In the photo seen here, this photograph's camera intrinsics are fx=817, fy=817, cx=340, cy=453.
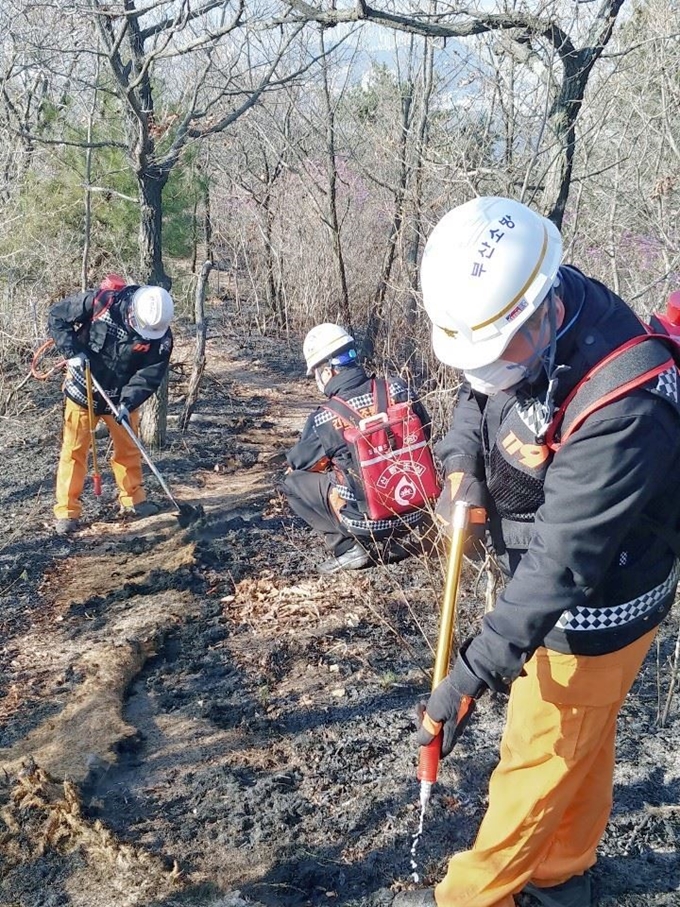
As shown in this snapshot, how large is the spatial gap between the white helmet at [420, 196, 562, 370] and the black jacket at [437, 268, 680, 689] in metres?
0.14

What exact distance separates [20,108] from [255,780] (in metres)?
12.2

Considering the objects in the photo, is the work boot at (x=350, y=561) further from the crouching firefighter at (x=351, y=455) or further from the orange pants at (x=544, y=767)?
the orange pants at (x=544, y=767)

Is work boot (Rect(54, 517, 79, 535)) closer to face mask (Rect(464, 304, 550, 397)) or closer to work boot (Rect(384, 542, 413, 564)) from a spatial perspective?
work boot (Rect(384, 542, 413, 564))

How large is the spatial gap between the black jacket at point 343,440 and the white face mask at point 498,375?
9.31ft

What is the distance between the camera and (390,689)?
13.8 ft

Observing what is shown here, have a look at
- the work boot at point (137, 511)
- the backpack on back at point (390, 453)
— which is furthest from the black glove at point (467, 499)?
the work boot at point (137, 511)

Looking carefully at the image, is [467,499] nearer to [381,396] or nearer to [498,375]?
[498,375]

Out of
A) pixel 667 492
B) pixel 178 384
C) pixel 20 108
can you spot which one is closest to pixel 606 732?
pixel 667 492

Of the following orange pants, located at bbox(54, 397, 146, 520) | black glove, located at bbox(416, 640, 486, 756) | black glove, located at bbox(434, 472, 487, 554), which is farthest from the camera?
orange pants, located at bbox(54, 397, 146, 520)

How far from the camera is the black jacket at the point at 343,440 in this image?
5.23 metres

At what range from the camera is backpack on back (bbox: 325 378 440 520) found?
16.6 feet

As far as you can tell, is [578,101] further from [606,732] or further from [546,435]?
[606,732]

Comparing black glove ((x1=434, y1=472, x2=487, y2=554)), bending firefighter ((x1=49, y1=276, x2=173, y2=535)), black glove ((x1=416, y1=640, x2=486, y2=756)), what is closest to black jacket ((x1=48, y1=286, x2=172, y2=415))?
bending firefighter ((x1=49, y1=276, x2=173, y2=535))

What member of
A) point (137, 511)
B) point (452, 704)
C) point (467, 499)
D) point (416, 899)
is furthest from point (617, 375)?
point (137, 511)
